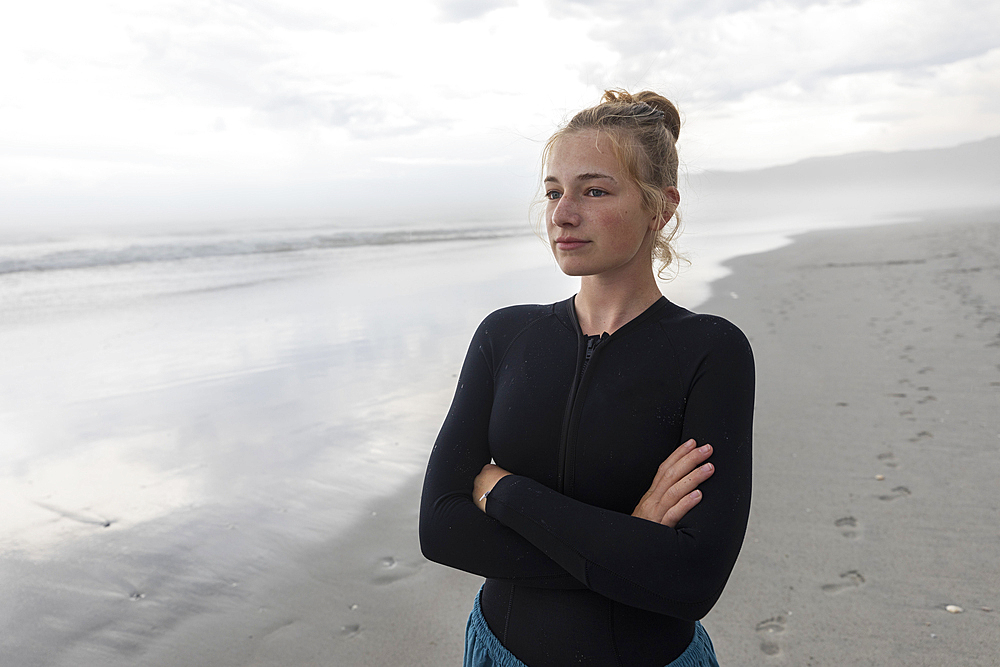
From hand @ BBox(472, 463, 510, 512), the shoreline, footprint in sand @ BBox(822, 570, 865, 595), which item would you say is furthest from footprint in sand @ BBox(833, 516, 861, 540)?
hand @ BBox(472, 463, 510, 512)

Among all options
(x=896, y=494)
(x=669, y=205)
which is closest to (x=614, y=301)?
(x=669, y=205)

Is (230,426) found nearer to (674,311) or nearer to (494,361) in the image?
(494,361)

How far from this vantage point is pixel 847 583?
135 inches

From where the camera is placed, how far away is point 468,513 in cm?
181

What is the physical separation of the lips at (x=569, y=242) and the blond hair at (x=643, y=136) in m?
0.21

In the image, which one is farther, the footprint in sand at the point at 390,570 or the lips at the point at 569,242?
the footprint in sand at the point at 390,570

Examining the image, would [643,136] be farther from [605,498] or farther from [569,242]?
[605,498]

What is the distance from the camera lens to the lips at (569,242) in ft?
5.84

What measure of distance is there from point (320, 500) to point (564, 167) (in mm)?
3547

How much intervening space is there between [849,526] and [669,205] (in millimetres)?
3081

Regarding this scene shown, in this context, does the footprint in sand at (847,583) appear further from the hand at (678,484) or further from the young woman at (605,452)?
the hand at (678,484)

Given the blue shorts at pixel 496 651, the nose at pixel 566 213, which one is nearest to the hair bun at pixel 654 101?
the nose at pixel 566 213

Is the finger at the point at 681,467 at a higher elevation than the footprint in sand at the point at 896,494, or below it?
higher

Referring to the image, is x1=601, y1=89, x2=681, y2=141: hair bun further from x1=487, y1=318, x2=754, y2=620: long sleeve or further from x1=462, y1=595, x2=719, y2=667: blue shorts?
x1=462, y1=595, x2=719, y2=667: blue shorts
